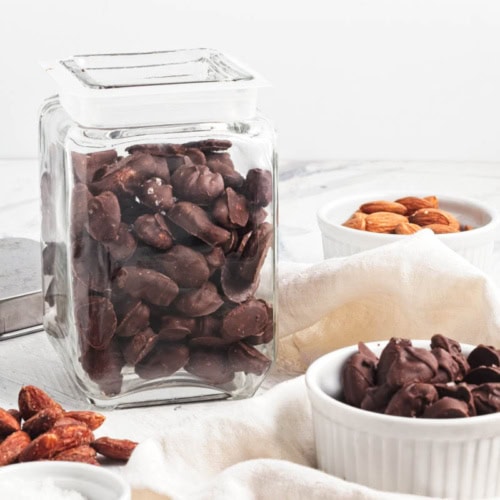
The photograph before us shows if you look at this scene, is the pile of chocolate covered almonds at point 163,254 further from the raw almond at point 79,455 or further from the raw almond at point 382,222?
the raw almond at point 382,222

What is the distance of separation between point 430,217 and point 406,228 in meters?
0.04

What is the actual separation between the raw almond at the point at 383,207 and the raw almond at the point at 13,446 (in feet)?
1.63

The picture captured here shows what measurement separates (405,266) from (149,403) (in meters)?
0.25

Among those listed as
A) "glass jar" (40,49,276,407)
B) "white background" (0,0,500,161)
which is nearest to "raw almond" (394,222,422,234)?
"glass jar" (40,49,276,407)

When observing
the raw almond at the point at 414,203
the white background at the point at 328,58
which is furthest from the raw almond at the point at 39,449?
the white background at the point at 328,58

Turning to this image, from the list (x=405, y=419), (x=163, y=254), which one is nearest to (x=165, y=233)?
(x=163, y=254)

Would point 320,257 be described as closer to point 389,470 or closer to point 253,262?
point 253,262

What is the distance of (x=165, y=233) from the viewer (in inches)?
35.3

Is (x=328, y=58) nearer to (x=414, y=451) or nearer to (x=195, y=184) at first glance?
(x=195, y=184)

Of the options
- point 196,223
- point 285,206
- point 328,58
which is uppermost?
point 196,223

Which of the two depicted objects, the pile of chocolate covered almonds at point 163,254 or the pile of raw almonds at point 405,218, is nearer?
the pile of chocolate covered almonds at point 163,254

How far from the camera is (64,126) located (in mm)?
944

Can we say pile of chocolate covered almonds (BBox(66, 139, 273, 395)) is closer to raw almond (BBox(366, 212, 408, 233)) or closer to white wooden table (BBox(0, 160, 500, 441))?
white wooden table (BBox(0, 160, 500, 441))

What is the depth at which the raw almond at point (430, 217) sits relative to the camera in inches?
45.9
